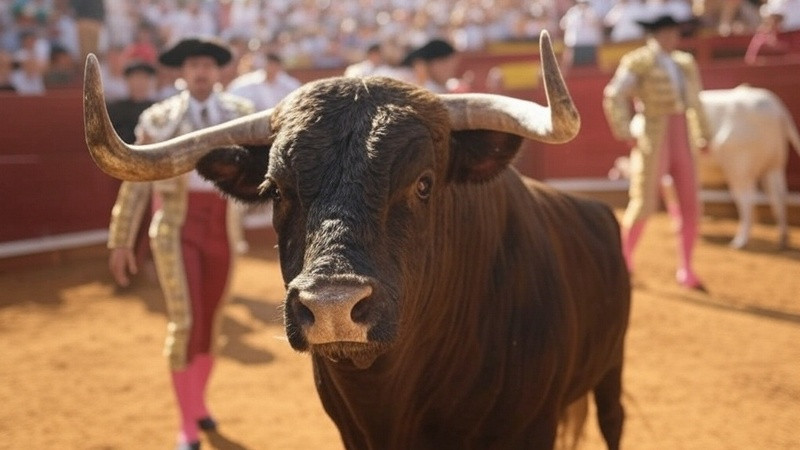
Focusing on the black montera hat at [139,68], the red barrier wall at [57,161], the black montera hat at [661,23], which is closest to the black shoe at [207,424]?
the black montera hat at [661,23]

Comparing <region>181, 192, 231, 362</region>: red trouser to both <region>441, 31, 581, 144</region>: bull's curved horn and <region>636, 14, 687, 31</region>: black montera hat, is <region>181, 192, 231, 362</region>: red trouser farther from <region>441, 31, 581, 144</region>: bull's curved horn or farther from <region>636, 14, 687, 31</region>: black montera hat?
<region>636, 14, 687, 31</region>: black montera hat

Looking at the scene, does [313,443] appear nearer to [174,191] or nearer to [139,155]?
[174,191]

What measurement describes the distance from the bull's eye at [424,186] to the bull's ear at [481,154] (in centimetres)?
17

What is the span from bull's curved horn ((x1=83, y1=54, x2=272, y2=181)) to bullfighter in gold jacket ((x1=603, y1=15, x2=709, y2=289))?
387 cm

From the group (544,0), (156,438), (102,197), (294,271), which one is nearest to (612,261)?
(294,271)

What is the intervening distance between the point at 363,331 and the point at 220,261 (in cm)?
223

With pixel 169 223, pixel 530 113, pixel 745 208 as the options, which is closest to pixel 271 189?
pixel 530 113

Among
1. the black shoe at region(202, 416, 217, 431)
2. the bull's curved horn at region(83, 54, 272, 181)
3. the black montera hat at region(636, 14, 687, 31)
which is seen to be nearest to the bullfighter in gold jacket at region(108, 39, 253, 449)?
the black shoe at region(202, 416, 217, 431)

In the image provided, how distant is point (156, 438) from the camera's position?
4016 mm

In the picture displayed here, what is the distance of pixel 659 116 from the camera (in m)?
5.96

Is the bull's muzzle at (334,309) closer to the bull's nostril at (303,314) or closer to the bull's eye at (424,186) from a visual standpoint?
the bull's nostril at (303,314)

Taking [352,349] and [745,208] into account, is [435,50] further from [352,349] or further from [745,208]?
[352,349]

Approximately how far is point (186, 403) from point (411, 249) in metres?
2.10

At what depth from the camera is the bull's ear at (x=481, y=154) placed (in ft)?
7.31
